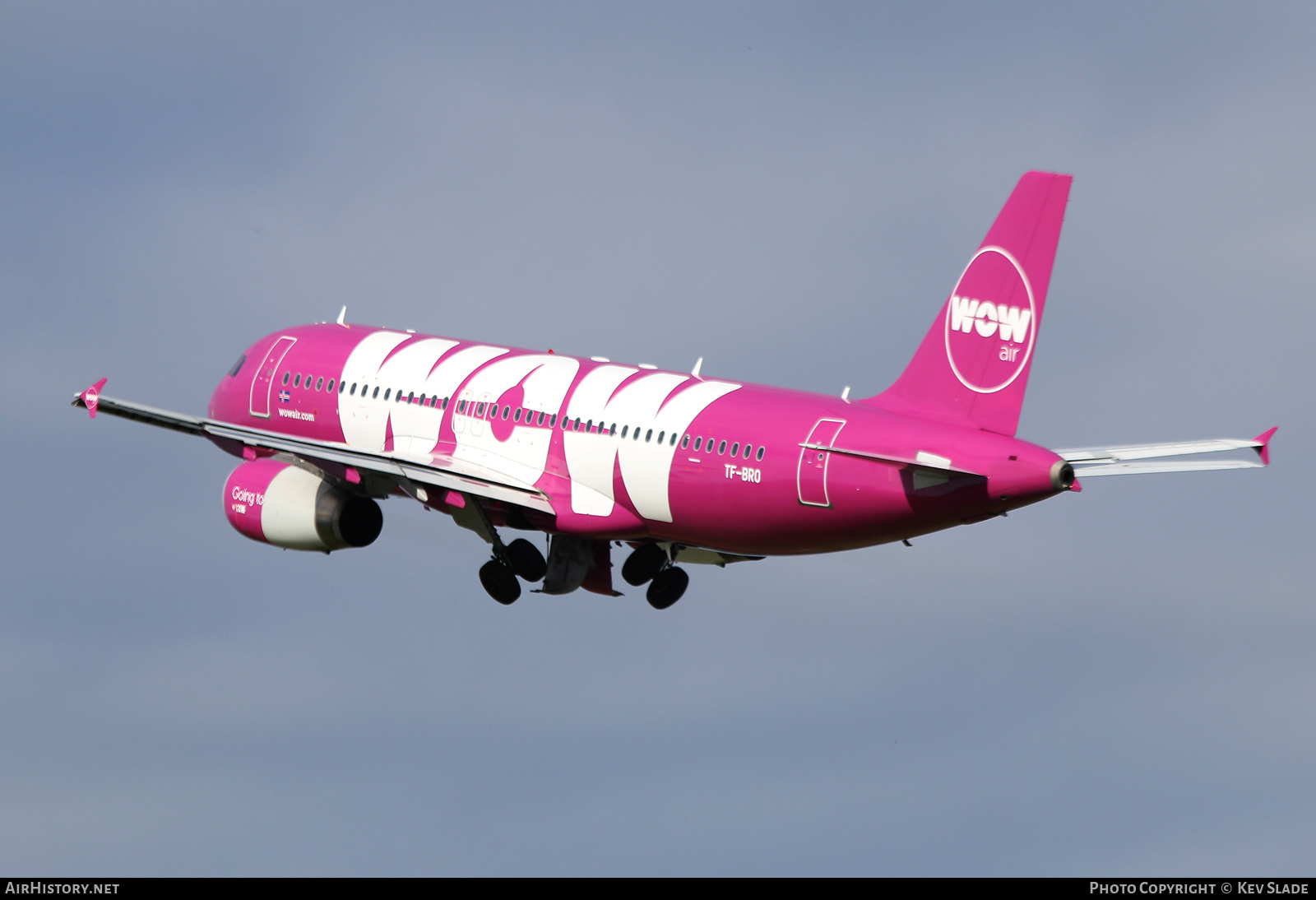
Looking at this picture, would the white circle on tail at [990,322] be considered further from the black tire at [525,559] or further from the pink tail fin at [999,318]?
the black tire at [525,559]

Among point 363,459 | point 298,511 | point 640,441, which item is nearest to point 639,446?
point 640,441

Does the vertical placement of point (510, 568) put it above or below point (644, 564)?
below

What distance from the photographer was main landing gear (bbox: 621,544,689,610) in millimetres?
53594

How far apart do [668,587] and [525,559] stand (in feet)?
12.4

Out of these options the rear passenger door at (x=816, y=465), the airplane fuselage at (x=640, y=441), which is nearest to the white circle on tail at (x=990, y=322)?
the airplane fuselage at (x=640, y=441)

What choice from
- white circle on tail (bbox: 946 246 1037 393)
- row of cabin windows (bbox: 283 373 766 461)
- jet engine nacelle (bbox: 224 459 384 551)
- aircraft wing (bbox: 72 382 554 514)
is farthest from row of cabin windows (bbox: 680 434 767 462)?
jet engine nacelle (bbox: 224 459 384 551)

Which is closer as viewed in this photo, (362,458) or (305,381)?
(362,458)

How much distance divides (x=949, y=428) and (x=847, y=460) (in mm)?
2365

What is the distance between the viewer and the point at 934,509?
44094 millimetres

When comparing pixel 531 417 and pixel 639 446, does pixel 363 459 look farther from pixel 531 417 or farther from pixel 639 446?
pixel 639 446

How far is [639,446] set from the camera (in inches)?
1913

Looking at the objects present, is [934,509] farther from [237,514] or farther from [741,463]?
[237,514]

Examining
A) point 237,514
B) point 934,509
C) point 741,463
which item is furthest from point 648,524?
point 237,514

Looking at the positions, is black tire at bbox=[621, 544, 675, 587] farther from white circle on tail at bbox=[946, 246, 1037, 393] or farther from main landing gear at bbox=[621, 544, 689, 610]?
white circle on tail at bbox=[946, 246, 1037, 393]
